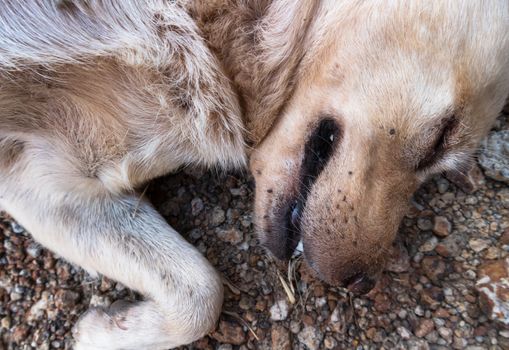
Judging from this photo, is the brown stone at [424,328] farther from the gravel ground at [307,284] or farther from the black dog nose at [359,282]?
the black dog nose at [359,282]

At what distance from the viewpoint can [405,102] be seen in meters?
1.66

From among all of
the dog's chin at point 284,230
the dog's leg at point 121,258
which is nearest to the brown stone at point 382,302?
the dog's chin at point 284,230

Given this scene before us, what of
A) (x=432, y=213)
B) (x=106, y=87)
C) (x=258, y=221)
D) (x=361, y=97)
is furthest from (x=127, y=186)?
(x=432, y=213)

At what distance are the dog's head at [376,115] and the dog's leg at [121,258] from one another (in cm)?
53

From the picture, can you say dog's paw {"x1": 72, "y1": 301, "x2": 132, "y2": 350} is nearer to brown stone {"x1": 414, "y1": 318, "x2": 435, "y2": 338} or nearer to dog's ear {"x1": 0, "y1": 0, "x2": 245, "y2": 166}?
dog's ear {"x1": 0, "y1": 0, "x2": 245, "y2": 166}

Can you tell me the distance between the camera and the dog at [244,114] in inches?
65.2

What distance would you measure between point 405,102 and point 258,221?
74cm

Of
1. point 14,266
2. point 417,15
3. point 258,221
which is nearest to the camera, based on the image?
point 417,15

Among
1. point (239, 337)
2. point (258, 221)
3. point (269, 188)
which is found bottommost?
point (239, 337)

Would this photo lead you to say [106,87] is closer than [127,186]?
Yes

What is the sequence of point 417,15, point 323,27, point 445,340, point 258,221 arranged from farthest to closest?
1. point 445,340
2. point 258,221
3. point 323,27
4. point 417,15

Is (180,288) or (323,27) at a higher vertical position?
(323,27)

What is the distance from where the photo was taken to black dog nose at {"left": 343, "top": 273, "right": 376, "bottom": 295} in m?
1.78

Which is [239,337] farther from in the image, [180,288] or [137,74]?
[137,74]
